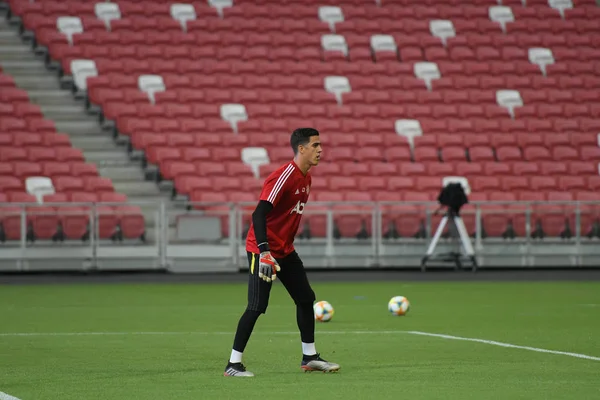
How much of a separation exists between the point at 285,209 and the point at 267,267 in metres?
0.58

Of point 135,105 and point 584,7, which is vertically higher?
point 584,7

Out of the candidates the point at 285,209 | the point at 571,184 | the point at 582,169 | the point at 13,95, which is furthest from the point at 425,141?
the point at 285,209

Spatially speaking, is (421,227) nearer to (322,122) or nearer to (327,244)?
(327,244)

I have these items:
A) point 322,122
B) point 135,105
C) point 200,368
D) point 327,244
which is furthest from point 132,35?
point 200,368

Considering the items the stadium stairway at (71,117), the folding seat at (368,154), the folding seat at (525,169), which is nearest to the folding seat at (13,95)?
the stadium stairway at (71,117)

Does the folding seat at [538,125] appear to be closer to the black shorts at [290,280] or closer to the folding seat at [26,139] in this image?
the folding seat at [26,139]

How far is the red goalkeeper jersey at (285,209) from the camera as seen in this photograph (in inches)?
343

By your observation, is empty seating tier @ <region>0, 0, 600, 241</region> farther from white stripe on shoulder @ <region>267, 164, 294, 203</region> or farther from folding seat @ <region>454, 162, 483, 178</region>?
white stripe on shoulder @ <region>267, 164, 294, 203</region>

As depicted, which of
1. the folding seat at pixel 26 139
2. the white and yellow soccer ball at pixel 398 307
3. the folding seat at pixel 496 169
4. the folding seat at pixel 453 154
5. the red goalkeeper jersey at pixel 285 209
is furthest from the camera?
the folding seat at pixel 453 154

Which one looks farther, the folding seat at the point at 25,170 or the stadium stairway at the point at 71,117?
the stadium stairway at the point at 71,117

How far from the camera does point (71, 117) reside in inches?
1126

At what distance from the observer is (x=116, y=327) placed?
1337cm

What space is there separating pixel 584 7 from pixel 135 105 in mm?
15414

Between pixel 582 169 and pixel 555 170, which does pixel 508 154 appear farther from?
pixel 582 169
